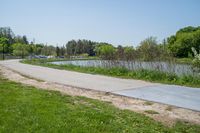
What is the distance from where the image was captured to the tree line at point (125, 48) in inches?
497

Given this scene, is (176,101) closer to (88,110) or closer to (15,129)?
(88,110)

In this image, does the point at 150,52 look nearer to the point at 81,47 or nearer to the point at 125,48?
the point at 125,48

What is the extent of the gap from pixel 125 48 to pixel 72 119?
13261 millimetres

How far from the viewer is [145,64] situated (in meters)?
12.6

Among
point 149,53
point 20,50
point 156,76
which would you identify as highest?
point 20,50

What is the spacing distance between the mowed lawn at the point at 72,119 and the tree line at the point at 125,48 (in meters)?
7.11

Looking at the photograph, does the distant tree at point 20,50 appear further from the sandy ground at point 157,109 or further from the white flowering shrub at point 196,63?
the sandy ground at point 157,109

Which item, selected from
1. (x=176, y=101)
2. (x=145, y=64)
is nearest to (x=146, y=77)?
(x=145, y=64)

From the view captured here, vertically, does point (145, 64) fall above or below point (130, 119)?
above

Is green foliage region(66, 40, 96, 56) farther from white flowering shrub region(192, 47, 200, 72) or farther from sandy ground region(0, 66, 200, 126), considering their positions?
sandy ground region(0, 66, 200, 126)

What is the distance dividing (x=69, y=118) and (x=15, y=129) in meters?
1.01

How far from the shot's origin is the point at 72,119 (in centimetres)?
437

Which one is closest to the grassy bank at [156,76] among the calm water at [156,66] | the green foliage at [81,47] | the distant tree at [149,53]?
the calm water at [156,66]

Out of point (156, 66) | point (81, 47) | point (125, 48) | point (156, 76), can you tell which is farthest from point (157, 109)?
point (81, 47)
